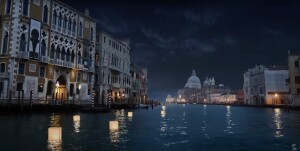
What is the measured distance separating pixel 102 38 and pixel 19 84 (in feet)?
71.5

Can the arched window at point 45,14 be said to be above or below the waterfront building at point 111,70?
above

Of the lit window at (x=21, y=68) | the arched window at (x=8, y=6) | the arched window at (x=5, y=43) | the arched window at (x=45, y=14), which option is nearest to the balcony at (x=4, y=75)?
the lit window at (x=21, y=68)

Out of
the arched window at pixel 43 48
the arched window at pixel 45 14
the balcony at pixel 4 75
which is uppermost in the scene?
the arched window at pixel 45 14

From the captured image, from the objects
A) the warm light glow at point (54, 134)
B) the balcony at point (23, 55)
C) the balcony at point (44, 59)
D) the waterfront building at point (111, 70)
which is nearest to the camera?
the warm light glow at point (54, 134)

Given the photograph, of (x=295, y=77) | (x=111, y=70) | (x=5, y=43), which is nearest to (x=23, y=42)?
(x=5, y=43)

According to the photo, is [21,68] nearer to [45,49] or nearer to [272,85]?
[45,49]

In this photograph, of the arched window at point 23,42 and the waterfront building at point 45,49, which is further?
the arched window at point 23,42

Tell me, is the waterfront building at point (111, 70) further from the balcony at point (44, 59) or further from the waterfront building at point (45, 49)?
the balcony at point (44, 59)

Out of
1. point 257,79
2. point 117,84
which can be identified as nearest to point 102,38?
point 117,84

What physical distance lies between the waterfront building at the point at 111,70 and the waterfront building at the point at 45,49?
19.3ft

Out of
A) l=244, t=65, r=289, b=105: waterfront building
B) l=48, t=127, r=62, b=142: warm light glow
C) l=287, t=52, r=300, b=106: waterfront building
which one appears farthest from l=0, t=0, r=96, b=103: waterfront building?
l=244, t=65, r=289, b=105: waterfront building

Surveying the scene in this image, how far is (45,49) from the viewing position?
3541cm

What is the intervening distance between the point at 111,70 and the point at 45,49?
20347 millimetres

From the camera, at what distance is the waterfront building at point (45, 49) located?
104 ft
